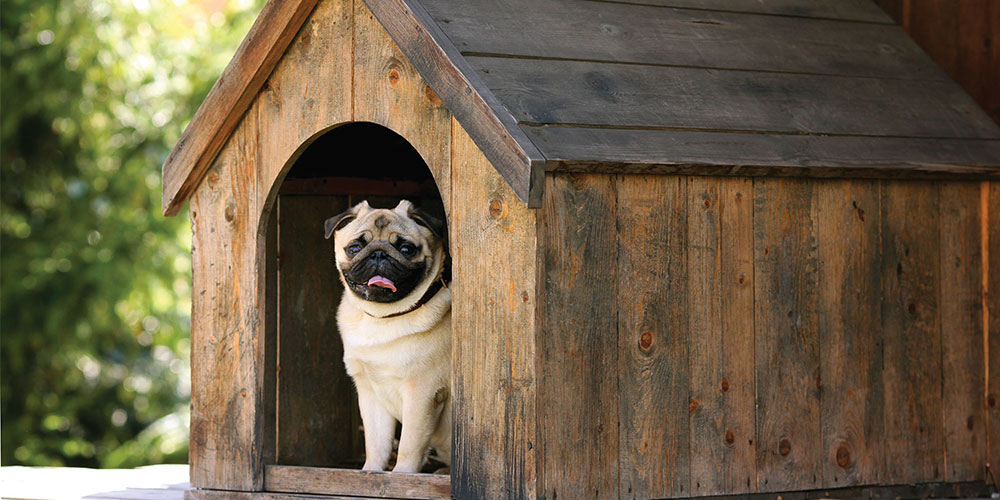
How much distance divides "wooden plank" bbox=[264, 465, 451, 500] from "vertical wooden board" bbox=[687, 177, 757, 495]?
80 centimetres

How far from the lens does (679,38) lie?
4402 millimetres

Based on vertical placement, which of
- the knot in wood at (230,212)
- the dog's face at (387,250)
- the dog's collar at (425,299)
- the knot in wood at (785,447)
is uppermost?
the knot in wood at (230,212)

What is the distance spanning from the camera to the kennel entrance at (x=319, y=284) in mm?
5121

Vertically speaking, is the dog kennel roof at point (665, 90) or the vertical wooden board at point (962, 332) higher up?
the dog kennel roof at point (665, 90)

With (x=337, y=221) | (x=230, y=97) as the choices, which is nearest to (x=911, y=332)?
(x=337, y=221)

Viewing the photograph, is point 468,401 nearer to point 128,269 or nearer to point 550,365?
point 550,365

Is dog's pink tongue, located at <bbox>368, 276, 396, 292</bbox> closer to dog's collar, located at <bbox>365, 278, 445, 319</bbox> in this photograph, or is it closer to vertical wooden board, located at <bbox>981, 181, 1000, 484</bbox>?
dog's collar, located at <bbox>365, 278, 445, 319</bbox>

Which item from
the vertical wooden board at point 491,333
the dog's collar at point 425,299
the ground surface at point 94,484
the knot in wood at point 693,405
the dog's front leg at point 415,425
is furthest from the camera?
the ground surface at point 94,484

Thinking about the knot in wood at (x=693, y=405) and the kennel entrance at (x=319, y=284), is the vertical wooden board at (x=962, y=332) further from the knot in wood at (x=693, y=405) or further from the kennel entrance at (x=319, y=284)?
the kennel entrance at (x=319, y=284)

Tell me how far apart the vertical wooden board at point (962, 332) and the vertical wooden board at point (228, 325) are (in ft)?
7.71

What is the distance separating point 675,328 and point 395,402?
3.67 ft

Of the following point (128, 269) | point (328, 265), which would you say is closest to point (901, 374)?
point (328, 265)

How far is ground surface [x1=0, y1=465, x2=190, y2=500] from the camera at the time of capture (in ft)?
16.1

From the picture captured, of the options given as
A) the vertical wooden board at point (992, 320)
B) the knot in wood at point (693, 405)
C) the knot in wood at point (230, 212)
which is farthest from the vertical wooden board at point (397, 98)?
the vertical wooden board at point (992, 320)
